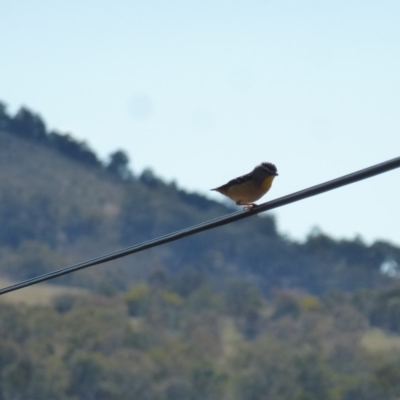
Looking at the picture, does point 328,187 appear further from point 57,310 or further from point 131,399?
point 57,310

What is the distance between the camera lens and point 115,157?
333ft

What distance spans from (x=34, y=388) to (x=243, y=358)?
13250 millimetres

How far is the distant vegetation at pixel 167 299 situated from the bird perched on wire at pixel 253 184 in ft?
155

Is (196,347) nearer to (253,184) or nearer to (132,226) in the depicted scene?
(132,226)

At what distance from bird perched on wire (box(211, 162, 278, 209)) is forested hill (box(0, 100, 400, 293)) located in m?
75.5

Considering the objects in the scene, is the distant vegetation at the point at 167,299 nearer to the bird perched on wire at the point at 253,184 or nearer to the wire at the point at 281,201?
the bird perched on wire at the point at 253,184

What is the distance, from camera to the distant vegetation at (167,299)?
57.8 meters

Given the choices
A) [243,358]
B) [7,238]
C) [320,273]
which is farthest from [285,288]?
[243,358]

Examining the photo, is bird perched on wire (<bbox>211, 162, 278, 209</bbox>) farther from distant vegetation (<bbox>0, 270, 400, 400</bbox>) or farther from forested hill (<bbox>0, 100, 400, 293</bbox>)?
forested hill (<bbox>0, 100, 400, 293</bbox>)

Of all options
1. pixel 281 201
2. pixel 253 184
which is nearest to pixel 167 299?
pixel 253 184

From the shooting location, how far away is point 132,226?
9244 centimetres

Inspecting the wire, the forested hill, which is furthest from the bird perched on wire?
the forested hill

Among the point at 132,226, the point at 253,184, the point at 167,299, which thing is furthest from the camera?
the point at 132,226

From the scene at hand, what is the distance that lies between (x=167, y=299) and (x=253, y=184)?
68614 mm
